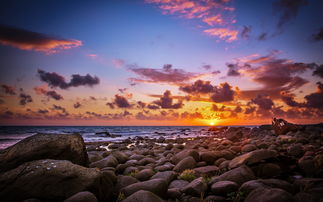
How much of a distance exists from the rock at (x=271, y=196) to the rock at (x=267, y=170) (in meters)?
2.76

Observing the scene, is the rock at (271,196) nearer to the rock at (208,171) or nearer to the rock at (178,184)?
the rock at (178,184)

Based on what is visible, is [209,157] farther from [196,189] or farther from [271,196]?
[271,196]

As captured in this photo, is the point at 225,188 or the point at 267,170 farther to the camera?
the point at 267,170

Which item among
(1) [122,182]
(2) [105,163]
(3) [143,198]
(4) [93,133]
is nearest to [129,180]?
(1) [122,182]

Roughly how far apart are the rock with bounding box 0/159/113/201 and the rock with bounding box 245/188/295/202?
3.67m

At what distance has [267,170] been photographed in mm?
6652

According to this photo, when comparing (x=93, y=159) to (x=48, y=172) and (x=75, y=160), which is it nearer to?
(x=75, y=160)

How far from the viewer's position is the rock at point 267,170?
21.7 ft

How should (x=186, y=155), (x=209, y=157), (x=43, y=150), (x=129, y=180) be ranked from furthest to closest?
(x=186, y=155)
(x=209, y=157)
(x=129, y=180)
(x=43, y=150)

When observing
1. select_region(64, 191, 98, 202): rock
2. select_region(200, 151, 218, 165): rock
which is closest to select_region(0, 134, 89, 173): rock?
select_region(64, 191, 98, 202): rock

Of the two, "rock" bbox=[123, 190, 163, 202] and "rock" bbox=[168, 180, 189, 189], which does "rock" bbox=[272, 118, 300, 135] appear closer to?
"rock" bbox=[168, 180, 189, 189]

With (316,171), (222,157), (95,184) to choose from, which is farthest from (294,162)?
(95,184)

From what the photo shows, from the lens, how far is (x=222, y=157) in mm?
10031

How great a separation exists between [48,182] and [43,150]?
1.67m
